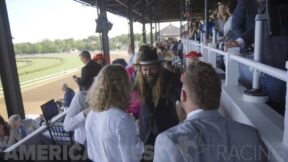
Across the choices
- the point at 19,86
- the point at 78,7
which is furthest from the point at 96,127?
the point at 78,7

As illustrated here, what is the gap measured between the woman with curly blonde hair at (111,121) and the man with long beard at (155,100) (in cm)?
15

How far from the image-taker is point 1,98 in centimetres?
373

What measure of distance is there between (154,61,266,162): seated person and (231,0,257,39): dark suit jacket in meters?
1.27

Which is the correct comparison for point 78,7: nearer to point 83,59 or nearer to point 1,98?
point 83,59

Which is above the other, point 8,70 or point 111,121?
point 8,70

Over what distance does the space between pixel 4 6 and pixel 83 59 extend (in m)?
1.46

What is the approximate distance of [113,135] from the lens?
71.1 inches

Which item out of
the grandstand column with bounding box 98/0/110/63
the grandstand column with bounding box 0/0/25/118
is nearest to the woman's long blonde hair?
the grandstand column with bounding box 0/0/25/118

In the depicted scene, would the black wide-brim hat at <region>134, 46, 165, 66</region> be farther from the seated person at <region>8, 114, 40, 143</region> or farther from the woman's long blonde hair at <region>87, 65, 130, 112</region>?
the seated person at <region>8, 114, 40, 143</region>

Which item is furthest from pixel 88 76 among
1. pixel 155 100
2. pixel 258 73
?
pixel 258 73

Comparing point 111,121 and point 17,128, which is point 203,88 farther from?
point 17,128

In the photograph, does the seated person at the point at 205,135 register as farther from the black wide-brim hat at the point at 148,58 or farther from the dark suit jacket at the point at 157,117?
the black wide-brim hat at the point at 148,58

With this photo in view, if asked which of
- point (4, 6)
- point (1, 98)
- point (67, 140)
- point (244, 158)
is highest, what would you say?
point (4, 6)

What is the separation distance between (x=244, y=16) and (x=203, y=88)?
1.37 meters
